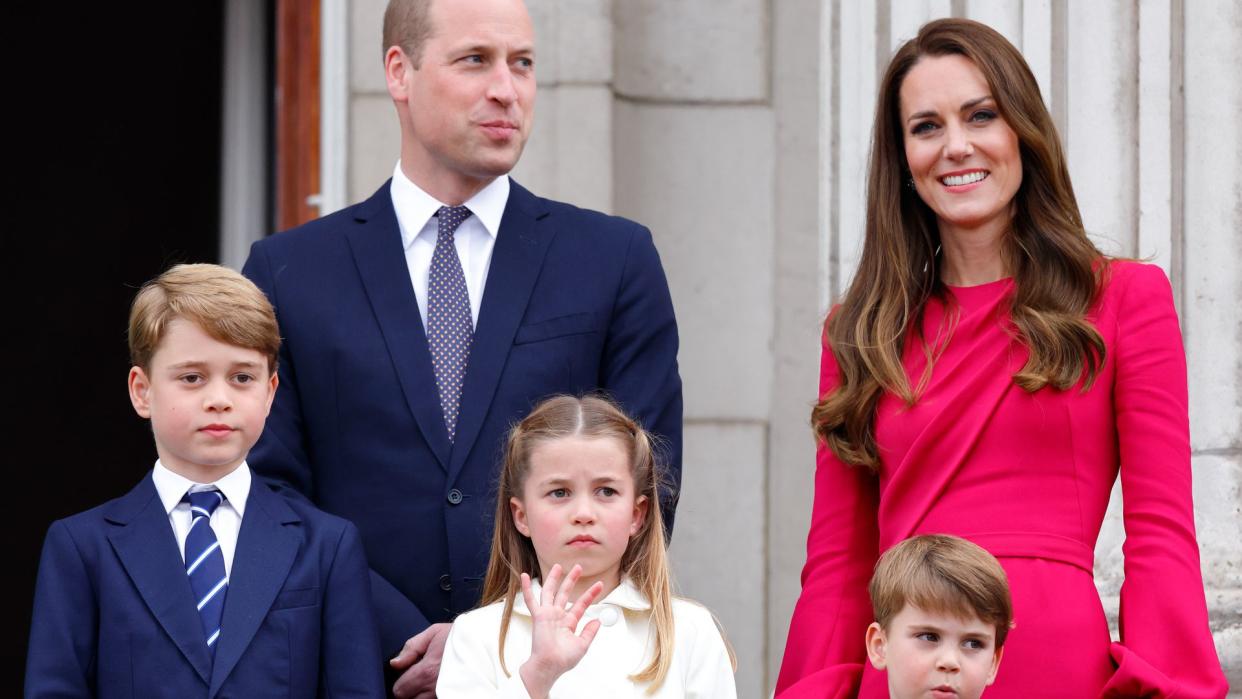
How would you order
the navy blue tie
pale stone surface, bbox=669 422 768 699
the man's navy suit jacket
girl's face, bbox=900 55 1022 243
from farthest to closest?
pale stone surface, bbox=669 422 768 699 → the man's navy suit jacket → girl's face, bbox=900 55 1022 243 → the navy blue tie

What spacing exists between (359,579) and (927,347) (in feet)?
3.34

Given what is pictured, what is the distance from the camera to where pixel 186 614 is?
9.27ft

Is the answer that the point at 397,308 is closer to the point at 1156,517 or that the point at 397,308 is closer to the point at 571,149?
the point at 1156,517

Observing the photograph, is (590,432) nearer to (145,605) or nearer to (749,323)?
(145,605)

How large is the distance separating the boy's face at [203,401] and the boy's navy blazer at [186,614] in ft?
0.27

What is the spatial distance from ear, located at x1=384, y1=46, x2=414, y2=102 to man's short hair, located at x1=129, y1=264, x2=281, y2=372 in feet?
2.17

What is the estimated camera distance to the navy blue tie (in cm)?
285

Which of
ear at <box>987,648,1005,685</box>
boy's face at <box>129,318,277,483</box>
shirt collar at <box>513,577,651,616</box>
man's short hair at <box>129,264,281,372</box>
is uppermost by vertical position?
man's short hair at <box>129,264,281,372</box>

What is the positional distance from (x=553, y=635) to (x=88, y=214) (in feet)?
19.5

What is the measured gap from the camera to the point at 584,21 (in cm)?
512

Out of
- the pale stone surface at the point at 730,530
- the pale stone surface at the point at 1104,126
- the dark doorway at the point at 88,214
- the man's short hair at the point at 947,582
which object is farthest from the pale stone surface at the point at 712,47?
the dark doorway at the point at 88,214

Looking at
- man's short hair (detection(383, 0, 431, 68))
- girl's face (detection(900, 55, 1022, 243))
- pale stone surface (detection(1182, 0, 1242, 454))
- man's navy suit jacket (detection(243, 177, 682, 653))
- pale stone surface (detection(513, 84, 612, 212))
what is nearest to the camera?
girl's face (detection(900, 55, 1022, 243))

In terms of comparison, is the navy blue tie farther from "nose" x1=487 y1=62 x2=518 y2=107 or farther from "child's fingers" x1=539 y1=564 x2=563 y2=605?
"nose" x1=487 y1=62 x2=518 y2=107

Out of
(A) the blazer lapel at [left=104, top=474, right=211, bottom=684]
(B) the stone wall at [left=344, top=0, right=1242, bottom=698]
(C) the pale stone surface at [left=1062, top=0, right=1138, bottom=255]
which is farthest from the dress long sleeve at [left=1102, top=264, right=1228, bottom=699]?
(B) the stone wall at [left=344, top=0, right=1242, bottom=698]
